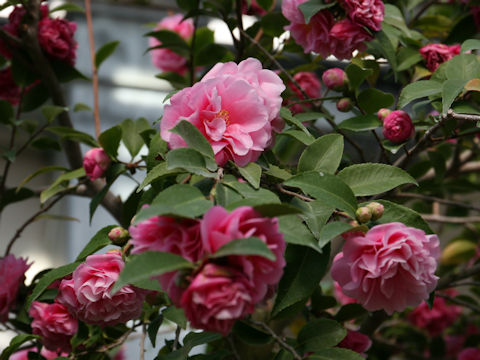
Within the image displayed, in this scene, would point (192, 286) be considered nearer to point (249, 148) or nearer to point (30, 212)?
point (249, 148)

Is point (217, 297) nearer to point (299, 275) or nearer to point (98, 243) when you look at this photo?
point (299, 275)

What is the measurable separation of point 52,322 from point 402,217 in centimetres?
43

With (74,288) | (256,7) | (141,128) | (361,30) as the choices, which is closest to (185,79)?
(256,7)

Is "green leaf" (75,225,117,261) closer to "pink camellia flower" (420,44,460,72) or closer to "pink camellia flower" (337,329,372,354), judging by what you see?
"pink camellia flower" (337,329,372,354)

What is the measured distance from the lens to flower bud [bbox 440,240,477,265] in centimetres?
143

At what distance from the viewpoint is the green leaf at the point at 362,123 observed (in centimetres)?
69

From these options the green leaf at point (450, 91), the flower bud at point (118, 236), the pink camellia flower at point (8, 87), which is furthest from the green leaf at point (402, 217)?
the pink camellia flower at point (8, 87)

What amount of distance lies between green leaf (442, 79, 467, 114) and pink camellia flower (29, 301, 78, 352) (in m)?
0.48

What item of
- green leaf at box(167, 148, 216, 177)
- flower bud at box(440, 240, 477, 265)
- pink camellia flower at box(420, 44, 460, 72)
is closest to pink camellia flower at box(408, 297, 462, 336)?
flower bud at box(440, 240, 477, 265)

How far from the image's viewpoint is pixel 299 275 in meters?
0.49

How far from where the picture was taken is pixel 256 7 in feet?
3.62

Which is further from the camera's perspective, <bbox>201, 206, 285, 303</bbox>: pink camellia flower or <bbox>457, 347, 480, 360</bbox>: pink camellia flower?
<bbox>457, 347, 480, 360</bbox>: pink camellia flower

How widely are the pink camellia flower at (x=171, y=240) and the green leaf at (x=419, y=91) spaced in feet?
1.13

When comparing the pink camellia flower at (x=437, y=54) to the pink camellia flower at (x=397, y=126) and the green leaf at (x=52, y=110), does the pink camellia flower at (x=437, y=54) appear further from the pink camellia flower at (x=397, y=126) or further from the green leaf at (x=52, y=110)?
the green leaf at (x=52, y=110)
